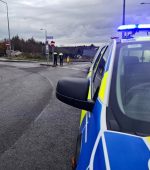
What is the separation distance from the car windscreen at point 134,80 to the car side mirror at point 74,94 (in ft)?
0.83

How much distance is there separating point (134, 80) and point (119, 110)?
0.49 metres

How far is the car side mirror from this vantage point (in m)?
3.04

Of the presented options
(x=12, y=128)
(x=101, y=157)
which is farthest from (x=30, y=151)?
(x=101, y=157)

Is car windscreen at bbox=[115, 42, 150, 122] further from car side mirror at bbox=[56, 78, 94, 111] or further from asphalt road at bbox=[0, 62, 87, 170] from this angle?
asphalt road at bbox=[0, 62, 87, 170]

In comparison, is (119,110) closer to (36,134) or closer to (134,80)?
(134,80)

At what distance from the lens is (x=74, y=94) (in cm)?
304

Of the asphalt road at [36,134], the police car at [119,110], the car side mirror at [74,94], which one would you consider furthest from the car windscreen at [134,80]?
the asphalt road at [36,134]

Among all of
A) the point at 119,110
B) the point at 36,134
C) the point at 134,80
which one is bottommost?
the point at 36,134

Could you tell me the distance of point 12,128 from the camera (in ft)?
25.5

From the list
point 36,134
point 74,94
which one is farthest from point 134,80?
point 36,134

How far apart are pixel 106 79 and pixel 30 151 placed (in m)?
3.40

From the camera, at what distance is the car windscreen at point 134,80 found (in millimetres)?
2828

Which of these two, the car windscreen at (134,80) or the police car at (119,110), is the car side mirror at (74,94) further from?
the car windscreen at (134,80)

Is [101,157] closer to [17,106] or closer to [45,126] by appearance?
[45,126]
